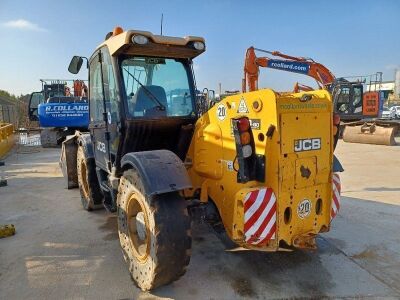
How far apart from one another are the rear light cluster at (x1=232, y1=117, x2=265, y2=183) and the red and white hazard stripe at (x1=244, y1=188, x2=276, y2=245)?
0.53ft

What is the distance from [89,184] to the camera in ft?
17.9

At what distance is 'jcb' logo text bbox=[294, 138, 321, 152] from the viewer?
3.08m

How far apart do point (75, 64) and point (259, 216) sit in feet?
10.4

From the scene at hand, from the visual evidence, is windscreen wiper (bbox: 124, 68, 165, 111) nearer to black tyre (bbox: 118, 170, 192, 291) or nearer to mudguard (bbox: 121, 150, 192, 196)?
mudguard (bbox: 121, 150, 192, 196)

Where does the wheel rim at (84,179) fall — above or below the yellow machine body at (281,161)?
below

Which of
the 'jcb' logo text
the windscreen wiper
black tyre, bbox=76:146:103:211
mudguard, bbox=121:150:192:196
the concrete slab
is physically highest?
the windscreen wiper

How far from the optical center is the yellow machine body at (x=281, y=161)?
3012 mm

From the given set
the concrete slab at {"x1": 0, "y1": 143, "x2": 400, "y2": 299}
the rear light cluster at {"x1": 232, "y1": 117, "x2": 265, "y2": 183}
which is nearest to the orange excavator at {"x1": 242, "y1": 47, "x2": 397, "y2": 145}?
the concrete slab at {"x1": 0, "y1": 143, "x2": 400, "y2": 299}

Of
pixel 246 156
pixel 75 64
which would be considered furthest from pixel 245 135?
pixel 75 64

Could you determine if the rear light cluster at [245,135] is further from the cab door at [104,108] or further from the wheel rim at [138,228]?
the cab door at [104,108]

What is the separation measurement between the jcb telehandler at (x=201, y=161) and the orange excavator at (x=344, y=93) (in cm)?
452

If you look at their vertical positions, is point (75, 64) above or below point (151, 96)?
above

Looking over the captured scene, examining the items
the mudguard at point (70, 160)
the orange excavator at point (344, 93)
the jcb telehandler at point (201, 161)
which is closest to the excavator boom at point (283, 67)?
the orange excavator at point (344, 93)

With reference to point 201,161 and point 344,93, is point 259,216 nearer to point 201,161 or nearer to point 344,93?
point 201,161
